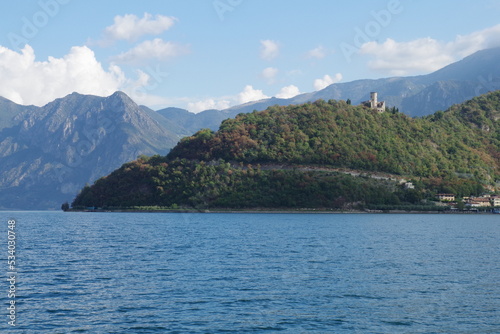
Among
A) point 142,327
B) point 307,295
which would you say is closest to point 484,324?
point 307,295

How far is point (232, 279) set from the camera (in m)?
52.1

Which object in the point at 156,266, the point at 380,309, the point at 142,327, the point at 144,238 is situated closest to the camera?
the point at 142,327

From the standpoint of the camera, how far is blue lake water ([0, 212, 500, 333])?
36.8 m

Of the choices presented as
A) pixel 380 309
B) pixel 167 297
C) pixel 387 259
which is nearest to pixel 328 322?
pixel 380 309

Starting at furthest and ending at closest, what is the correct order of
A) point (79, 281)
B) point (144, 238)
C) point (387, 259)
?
point (144, 238) < point (387, 259) < point (79, 281)

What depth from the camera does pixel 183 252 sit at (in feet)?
243

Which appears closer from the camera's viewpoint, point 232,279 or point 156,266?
point 232,279

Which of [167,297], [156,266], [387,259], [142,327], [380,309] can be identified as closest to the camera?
[142,327]

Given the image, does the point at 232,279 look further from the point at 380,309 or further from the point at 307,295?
the point at 380,309

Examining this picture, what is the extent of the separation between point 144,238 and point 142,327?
62153 mm

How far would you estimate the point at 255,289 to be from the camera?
47469 mm

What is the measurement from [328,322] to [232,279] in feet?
53.4

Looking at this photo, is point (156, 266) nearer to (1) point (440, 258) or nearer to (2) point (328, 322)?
(2) point (328, 322)

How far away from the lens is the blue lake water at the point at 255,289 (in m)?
36.8
